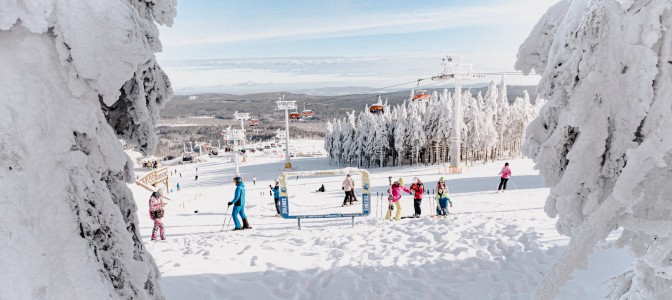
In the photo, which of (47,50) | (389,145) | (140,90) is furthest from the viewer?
(389,145)

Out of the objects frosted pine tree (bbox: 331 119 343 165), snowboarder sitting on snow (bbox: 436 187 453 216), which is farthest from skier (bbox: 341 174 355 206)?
frosted pine tree (bbox: 331 119 343 165)

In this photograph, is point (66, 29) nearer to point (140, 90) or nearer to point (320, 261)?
point (140, 90)

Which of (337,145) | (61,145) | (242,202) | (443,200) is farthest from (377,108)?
(61,145)

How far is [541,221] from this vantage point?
9.87 meters

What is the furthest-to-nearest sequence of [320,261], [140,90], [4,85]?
[320,261]
[140,90]
[4,85]

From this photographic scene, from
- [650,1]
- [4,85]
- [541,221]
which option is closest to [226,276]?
[4,85]

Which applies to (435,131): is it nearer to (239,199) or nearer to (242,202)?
(242,202)

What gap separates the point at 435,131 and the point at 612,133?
140 ft

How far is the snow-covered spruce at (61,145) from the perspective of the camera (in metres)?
2.37

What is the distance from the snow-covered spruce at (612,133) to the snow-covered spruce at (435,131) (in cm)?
3921

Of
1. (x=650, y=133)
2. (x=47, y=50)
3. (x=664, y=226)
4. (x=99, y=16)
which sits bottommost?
(x=664, y=226)

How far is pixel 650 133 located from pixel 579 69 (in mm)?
811

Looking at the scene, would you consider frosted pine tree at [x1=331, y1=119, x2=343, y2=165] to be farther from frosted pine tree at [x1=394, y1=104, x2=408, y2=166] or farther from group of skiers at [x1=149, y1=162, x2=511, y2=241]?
group of skiers at [x1=149, y1=162, x2=511, y2=241]

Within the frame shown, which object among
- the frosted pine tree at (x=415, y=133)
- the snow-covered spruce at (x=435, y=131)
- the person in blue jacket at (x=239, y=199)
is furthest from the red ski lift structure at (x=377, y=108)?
the person in blue jacket at (x=239, y=199)
